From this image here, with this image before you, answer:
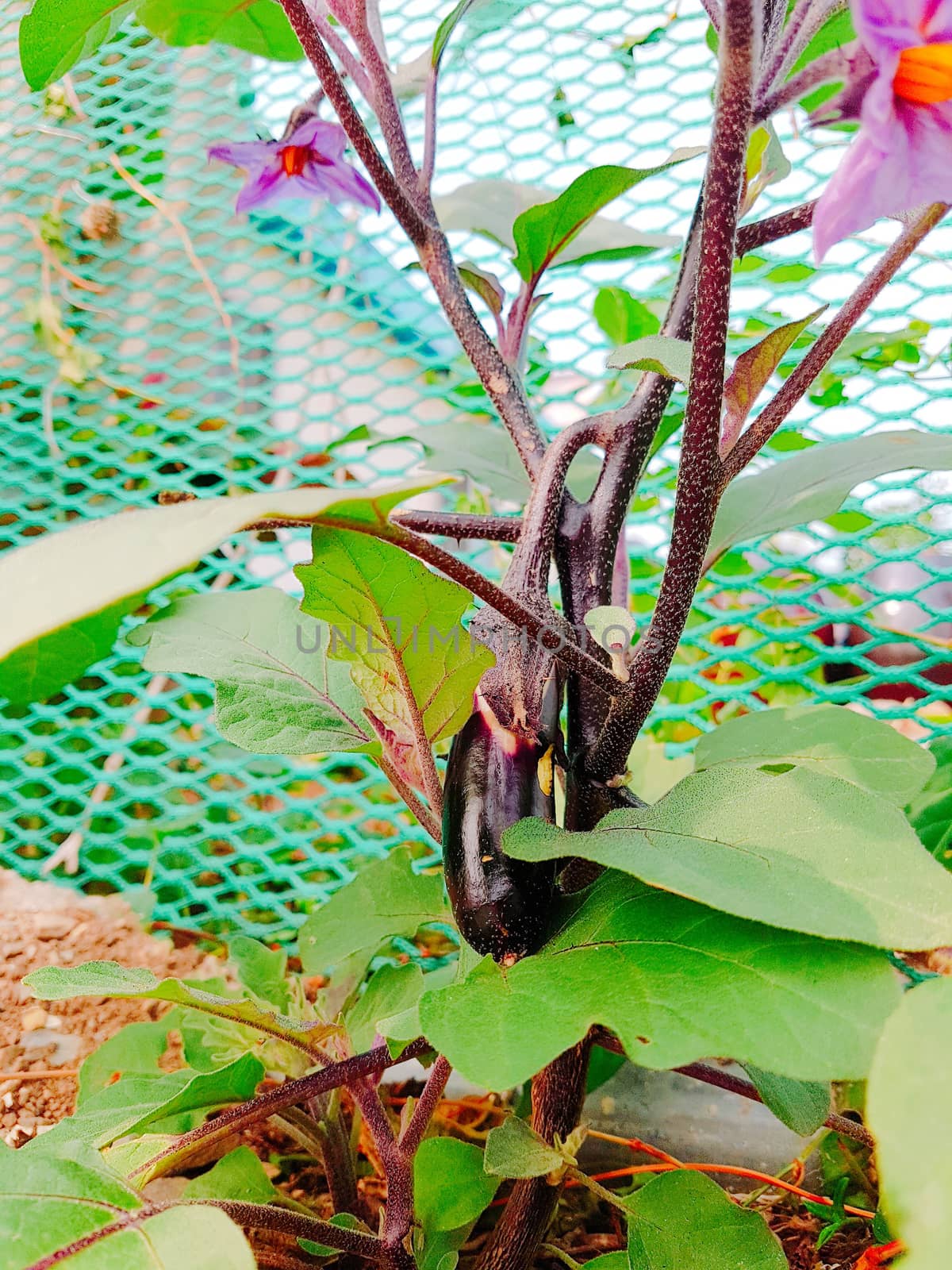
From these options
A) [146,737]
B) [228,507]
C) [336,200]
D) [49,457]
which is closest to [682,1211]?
[228,507]

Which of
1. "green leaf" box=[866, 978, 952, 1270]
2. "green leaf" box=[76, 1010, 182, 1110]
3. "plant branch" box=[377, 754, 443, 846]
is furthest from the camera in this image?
"green leaf" box=[76, 1010, 182, 1110]

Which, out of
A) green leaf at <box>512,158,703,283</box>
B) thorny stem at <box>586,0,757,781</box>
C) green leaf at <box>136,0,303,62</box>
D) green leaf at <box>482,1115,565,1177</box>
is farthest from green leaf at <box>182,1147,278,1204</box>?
green leaf at <box>136,0,303,62</box>

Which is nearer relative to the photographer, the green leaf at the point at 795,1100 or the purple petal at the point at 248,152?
the green leaf at the point at 795,1100

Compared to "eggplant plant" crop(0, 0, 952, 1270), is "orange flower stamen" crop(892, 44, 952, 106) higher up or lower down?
higher up

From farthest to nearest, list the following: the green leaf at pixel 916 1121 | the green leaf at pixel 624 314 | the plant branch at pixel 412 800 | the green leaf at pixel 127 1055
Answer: the green leaf at pixel 624 314 < the green leaf at pixel 127 1055 < the plant branch at pixel 412 800 < the green leaf at pixel 916 1121

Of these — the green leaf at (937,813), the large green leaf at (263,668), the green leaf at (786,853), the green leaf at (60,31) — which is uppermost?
A: the green leaf at (60,31)

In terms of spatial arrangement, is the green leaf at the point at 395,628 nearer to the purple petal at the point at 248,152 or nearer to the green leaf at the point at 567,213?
the green leaf at the point at 567,213

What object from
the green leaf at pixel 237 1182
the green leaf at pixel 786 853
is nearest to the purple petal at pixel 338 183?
the green leaf at pixel 786 853

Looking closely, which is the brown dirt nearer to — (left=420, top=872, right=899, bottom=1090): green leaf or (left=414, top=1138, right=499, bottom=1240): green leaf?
(left=414, top=1138, right=499, bottom=1240): green leaf
